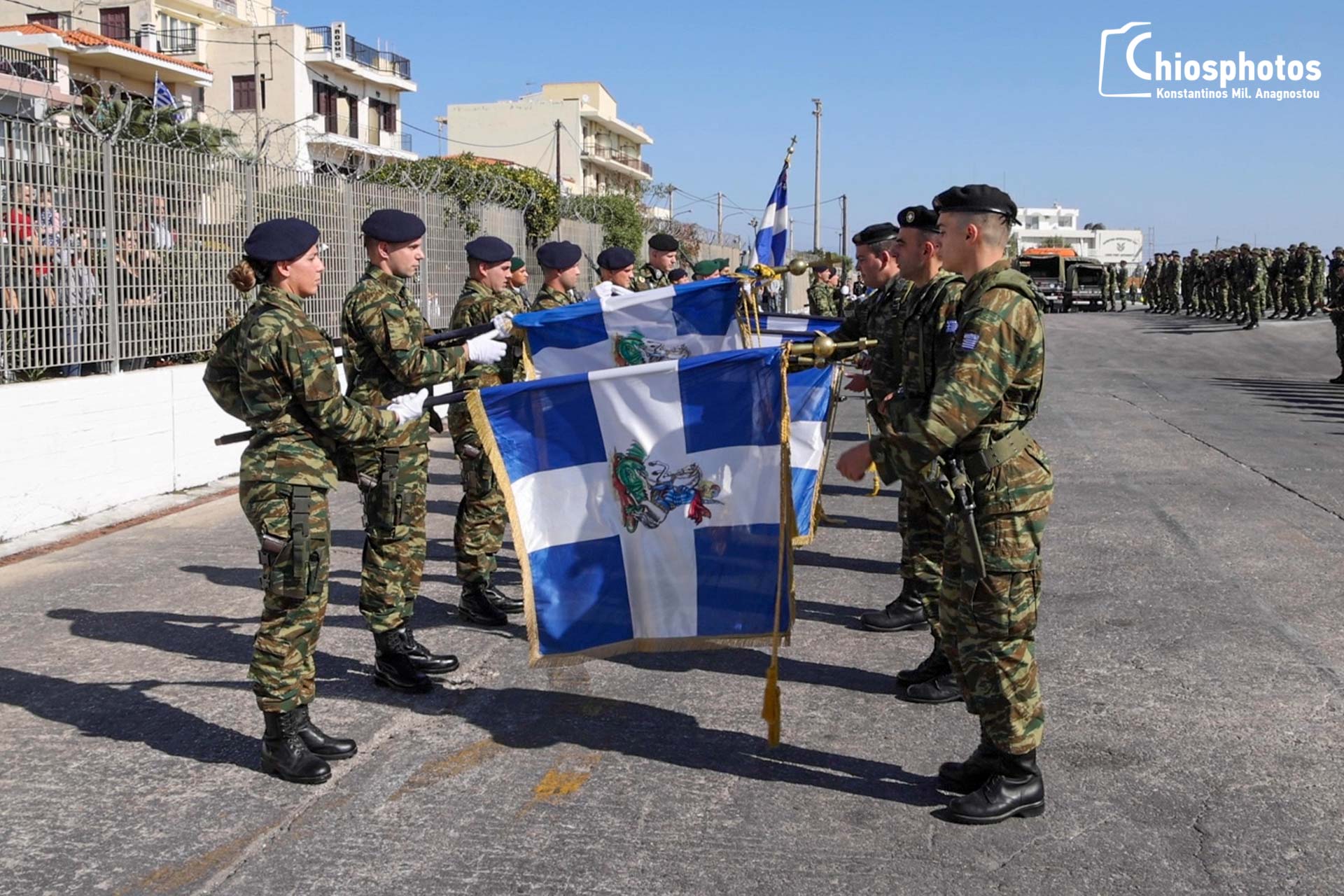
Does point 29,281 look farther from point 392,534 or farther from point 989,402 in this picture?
point 989,402

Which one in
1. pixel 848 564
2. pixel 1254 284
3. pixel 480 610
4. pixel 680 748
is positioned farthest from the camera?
pixel 1254 284

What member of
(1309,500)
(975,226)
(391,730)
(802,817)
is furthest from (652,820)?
(1309,500)

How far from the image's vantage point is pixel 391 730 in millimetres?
4879

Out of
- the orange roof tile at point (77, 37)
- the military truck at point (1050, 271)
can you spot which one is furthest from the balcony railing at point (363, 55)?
the military truck at point (1050, 271)

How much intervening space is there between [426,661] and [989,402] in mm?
2863

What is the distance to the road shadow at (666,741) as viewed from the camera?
14.2ft

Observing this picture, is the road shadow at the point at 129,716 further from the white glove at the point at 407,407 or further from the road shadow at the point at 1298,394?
the road shadow at the point at 1298,394

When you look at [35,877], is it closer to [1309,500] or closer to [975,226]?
[975,226]

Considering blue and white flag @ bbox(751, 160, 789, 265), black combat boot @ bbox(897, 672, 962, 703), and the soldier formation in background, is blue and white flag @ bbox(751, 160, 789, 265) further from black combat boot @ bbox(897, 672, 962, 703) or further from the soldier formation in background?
the soldier formation in background

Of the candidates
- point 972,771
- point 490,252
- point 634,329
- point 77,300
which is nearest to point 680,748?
point 972,771

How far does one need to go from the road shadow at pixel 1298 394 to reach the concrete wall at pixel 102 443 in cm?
1248

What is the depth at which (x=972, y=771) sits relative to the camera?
4.16 meters

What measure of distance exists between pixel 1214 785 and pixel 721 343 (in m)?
3.65

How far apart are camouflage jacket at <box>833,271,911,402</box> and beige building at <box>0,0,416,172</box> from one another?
45.2m
